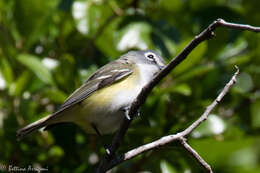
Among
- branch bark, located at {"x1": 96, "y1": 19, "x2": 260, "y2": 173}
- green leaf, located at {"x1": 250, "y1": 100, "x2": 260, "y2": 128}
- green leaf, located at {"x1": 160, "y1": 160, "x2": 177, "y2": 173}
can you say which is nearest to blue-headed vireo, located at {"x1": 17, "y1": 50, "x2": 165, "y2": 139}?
green leaf, located at {"x1": 160, "y1": 160, "x2": 177, "y2": 173}

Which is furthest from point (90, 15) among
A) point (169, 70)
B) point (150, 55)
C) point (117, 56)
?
point (169, 70)

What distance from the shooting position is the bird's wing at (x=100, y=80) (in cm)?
358

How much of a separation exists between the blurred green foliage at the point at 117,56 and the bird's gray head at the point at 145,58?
0.23 metres

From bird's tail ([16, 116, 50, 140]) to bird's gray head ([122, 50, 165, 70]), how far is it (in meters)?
1.01

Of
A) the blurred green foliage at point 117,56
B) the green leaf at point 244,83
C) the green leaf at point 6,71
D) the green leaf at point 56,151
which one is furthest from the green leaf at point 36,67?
the green leaf at point 244,83

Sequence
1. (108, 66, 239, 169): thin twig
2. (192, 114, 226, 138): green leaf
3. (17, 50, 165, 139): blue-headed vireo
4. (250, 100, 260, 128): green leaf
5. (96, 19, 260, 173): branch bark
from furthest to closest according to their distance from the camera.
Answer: (250, 100, 260, 128): green leaf, (17, 50, 165, 139): blue-headed vireo, (192, 114, 226, 138): green leaf, (108, 66, 239, 169): thin twig, (96, 19, 260, 173): branch bark

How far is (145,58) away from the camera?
4211 millimetres

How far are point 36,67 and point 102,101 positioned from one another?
22.6 inches

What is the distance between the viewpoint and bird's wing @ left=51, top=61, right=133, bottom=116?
3582 mm

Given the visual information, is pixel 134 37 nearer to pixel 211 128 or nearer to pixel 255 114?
pixel 211 128

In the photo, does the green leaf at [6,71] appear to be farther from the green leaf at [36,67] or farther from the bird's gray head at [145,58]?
the bird's gray head at [145,58]

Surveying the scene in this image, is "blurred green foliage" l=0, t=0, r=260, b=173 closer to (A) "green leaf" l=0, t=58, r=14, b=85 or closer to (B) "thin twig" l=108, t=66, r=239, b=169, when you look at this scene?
(A) "green leaf" l=0, t=58, r=14, b=85

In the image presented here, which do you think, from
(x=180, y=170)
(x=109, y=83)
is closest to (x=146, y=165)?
(x=180, y=170)

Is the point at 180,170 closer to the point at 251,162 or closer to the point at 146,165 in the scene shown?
the point at 146,165
